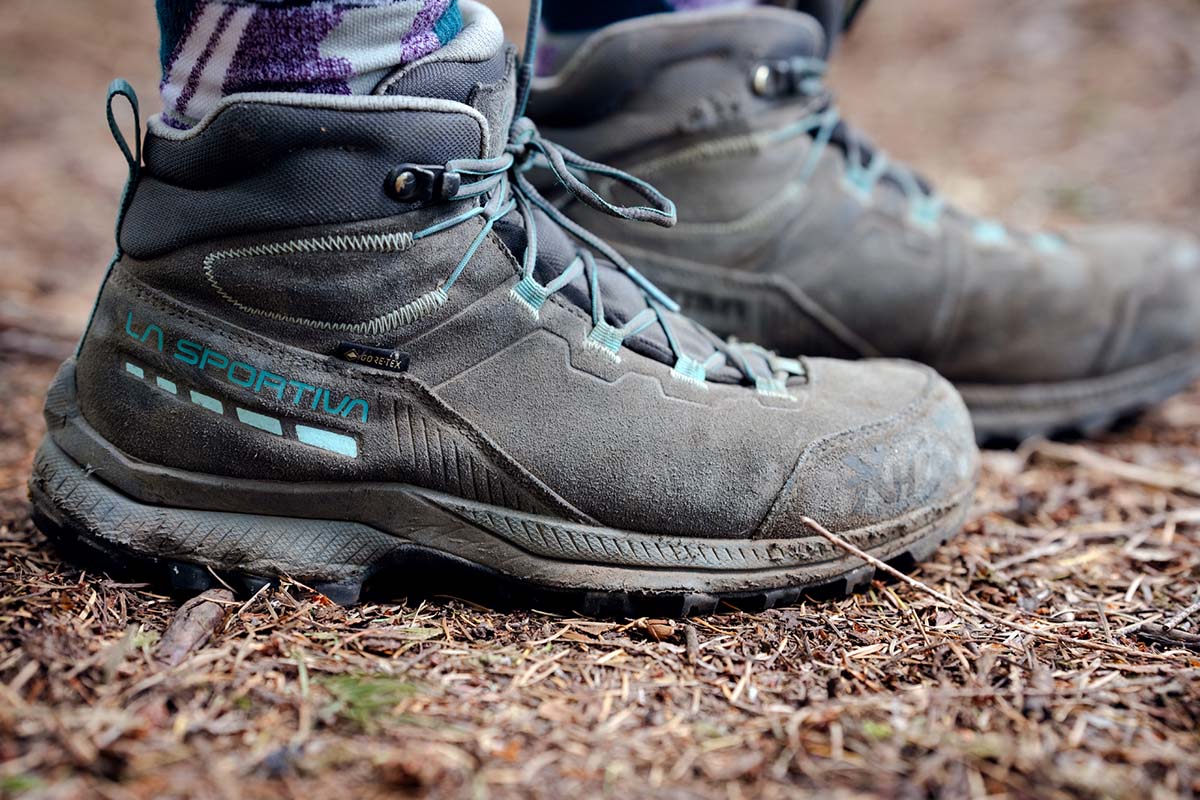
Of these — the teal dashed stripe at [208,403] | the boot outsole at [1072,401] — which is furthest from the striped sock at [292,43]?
the boot outsole at [1072,401]

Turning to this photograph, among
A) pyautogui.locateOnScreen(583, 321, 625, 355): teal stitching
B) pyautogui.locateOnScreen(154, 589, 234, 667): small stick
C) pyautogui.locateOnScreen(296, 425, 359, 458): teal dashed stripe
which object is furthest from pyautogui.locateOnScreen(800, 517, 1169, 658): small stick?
pyautogui.locateOnScreen(154, 589, 234, 667): small stick

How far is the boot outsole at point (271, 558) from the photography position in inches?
53.2

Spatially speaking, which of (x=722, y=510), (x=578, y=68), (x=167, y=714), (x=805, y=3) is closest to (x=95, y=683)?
(x=167, y=714)

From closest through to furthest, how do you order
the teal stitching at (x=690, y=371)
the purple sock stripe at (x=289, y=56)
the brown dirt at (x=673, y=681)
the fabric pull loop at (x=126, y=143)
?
1. the brown dirt at (x=673, y=681)
2. the purple sock stripe at (x=289, y=56)
3. the fabric pull loop at (x=126, y=143)
4. the teal stitching at (x=690, y=371)

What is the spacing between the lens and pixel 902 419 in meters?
1.53

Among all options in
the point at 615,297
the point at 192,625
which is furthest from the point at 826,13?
the point at 192,625

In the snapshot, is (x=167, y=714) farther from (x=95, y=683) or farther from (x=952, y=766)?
(x=952, y=766)

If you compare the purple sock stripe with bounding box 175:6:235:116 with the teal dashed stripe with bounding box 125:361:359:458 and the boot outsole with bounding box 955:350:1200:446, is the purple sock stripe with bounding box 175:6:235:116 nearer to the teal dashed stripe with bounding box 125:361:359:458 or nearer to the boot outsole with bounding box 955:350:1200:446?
the teal dashed stripe with bounding box 125:361:359:458

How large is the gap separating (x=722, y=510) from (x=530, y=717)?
40cm

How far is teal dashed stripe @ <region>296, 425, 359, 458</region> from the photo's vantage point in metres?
Result: 1.33

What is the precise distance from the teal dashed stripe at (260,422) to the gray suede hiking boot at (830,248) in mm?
798

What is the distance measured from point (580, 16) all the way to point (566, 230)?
2.15ft

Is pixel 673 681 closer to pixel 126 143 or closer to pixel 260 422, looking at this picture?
pixel 260 422

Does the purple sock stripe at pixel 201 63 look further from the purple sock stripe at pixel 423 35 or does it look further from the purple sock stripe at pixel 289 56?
the purple sock stripe at pixel 423 35
